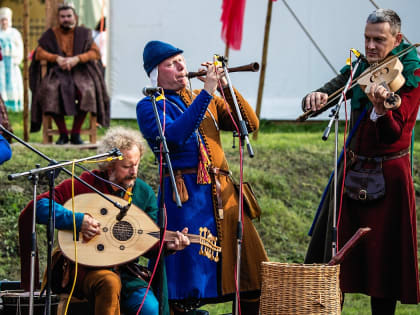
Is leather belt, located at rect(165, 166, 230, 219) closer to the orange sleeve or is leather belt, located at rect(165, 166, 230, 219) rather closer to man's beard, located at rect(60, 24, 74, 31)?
the orange sleeve

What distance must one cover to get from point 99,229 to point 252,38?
258 inches

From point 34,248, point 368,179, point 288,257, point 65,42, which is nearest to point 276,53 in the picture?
point 65,42

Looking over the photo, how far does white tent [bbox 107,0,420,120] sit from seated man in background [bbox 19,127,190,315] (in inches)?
234

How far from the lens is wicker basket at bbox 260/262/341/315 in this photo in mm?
4129

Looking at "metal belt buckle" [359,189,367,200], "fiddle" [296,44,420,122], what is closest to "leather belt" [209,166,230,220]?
"metal belt buckle" [359,189,367,200]

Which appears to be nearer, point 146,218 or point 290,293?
point 290,293

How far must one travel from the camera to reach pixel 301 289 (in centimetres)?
413

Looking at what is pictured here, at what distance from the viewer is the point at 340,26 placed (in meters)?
10.5

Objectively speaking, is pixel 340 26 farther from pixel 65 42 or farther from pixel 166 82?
pixel 166 82

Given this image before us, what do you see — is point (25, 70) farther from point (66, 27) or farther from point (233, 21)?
point (233, 21)

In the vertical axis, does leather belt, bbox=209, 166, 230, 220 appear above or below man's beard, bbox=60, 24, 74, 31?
below

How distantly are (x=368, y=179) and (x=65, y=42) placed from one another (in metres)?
4.98

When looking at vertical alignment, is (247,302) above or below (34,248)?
below

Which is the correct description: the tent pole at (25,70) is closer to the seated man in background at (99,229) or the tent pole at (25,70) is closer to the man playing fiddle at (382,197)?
the seated man in background at (99,229)
